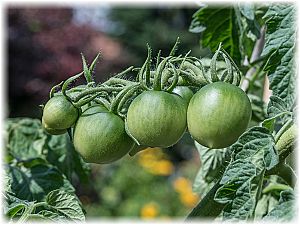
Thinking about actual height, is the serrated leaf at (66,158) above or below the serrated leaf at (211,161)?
below

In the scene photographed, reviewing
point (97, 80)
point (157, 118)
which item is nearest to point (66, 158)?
point (157, 118)

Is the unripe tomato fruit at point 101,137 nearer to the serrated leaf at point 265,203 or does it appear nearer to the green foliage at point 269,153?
the green foliage at point 269,153

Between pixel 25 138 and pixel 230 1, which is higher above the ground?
pixel 230 1

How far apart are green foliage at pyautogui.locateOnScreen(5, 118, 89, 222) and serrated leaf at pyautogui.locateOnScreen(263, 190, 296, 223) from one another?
334mm

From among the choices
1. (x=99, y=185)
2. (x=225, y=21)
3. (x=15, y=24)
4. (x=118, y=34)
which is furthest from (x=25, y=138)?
(x=118, y=34)

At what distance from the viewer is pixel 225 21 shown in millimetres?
1398

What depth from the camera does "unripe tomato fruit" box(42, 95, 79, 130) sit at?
94 cm

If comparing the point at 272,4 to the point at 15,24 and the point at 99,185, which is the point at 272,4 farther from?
the point at 15,24

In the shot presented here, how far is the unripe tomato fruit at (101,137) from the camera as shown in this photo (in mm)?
920

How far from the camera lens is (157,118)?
33.9 inches

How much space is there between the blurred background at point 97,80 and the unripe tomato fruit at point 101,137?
0.67 meters

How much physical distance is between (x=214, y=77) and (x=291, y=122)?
0.17m

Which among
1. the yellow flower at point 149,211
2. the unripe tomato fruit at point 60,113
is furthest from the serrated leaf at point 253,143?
the yellow flower at point 149,211

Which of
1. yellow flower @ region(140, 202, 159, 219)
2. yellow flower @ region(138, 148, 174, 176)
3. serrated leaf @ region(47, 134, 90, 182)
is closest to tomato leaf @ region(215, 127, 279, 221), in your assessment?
serrated leaf @ region(47, 134, 90, 182)
